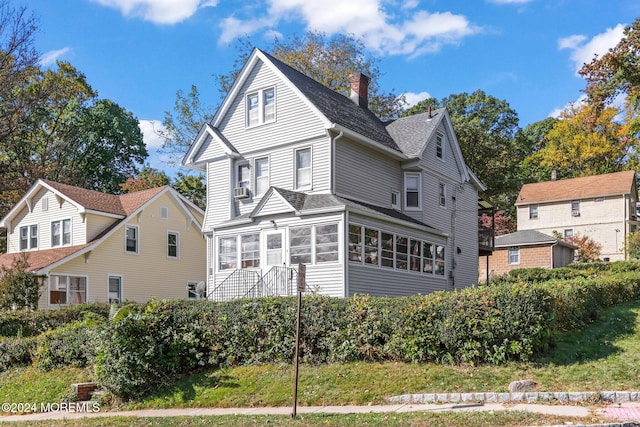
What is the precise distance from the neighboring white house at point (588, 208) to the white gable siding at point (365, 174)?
29.0 m

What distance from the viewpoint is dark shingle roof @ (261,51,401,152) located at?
23188 millimetres

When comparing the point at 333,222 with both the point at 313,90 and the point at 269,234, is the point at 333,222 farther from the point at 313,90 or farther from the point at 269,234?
the point at 313,90

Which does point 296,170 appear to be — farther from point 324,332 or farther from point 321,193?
point 324,332

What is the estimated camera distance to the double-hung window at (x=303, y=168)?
22688mm

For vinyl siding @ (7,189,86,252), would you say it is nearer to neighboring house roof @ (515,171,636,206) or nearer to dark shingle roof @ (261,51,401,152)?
dark shingle roof @ (261,51,401,152)

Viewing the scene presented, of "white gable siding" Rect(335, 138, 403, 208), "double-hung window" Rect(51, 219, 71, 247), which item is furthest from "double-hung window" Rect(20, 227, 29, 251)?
"white gable siding" Rect(335, 138, 403, 208)

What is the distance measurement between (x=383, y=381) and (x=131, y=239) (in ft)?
74.4

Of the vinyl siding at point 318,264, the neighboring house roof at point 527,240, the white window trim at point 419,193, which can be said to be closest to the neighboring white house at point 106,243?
the vinyl siding at point 318,264

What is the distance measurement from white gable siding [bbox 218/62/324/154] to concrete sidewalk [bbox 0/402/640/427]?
12.7 meters

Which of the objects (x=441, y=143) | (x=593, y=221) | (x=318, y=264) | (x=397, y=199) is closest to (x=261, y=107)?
(x=397, y=199)

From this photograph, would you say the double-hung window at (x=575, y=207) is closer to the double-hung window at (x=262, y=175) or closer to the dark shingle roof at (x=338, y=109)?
the dark shingle roof at (x=338, y=109)

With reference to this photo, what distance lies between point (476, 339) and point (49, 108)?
40.3 metres

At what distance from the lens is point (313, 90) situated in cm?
2444

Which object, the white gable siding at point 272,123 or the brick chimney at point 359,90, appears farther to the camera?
the brick chimney at point 359,90
